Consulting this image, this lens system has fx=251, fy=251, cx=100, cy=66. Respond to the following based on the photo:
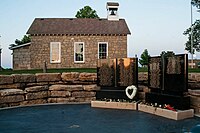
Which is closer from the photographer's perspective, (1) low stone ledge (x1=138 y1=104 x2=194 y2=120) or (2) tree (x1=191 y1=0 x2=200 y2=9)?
(1) low stone ledge (x1=138 y1=104 x2=194 y2=120)

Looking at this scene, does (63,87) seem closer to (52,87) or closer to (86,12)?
(52,87)

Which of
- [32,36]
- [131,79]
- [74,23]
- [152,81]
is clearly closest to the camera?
[152,81]

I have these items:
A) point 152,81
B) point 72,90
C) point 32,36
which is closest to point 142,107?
point 152,81

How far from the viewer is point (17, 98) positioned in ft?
36.0

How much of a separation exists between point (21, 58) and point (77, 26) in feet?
20.9

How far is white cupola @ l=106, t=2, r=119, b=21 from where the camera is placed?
26.6m

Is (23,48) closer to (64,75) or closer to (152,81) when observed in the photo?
(64,75)

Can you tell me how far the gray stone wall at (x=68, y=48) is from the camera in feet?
78.8

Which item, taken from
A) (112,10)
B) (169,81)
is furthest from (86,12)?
(169,81)

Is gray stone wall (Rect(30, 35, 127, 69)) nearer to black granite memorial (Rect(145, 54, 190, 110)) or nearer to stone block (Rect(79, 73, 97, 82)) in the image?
stone block (Rect(79, 73, 97, 82))

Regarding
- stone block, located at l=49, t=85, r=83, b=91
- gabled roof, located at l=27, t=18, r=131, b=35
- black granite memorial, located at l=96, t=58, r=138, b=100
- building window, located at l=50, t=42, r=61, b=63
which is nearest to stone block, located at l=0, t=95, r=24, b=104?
stone block, located at l=49, t=85, r=83, b=91

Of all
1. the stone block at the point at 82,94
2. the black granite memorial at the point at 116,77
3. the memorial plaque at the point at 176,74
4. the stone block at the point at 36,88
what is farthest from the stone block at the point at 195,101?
the stone block at the point at 36,88

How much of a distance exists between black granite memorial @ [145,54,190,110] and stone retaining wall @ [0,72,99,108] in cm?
322

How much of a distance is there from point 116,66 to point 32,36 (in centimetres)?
1523
